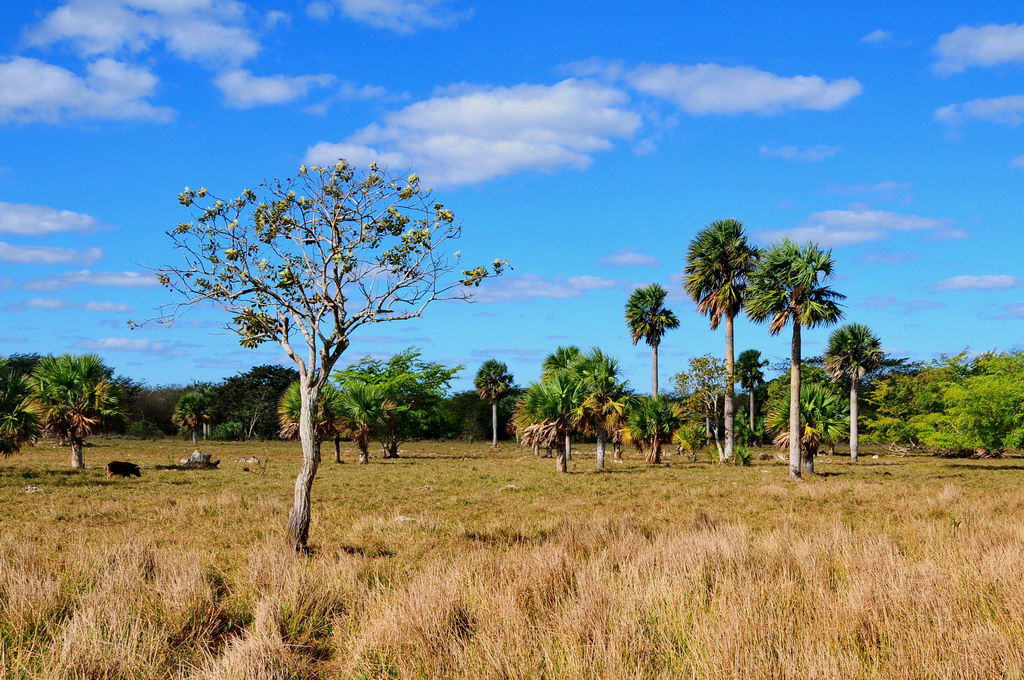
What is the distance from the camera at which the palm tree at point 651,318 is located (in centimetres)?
5484

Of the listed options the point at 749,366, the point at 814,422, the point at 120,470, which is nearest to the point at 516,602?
the point at 120,470

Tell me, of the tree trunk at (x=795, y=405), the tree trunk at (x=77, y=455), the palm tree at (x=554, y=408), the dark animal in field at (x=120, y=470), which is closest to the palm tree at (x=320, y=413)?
the tree trunk at (x=77, y=455)

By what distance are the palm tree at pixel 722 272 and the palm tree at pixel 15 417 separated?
37.9m

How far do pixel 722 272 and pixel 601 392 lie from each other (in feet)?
58.2

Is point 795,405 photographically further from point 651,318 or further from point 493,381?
point 493,381

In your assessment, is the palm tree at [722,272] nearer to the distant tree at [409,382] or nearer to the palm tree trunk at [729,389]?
the palm tree trunk at [729,389]

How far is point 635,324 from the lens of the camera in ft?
181

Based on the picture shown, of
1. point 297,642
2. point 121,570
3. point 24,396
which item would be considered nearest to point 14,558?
point 121,570

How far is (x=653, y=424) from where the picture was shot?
44188 millimetres

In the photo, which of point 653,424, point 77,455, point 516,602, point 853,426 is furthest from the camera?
point 853,426

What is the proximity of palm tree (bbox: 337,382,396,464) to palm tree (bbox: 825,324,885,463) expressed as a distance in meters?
31.8

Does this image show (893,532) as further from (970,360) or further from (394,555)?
(970,360)

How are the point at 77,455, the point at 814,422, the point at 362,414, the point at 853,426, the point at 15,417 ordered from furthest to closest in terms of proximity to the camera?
the point at 853,426
the point at 362,414
the point at 814,422
the point at 77,455
the point at 15,417

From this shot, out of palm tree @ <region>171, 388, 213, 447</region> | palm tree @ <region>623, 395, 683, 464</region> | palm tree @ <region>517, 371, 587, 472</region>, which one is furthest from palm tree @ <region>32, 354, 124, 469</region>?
palm tree @ <region>171, 388, 213, 447</region>
